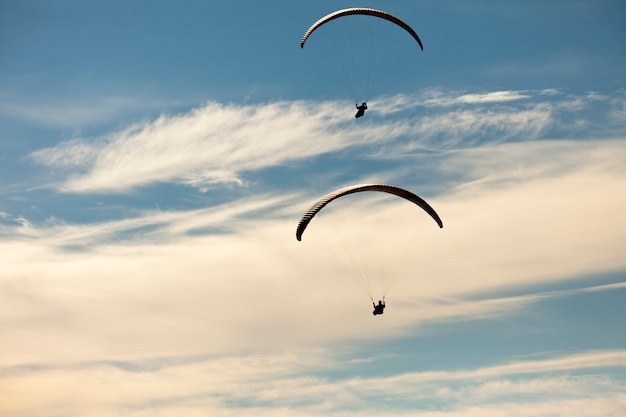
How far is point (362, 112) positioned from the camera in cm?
7612

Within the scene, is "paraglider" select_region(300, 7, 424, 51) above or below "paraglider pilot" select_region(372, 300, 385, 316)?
above

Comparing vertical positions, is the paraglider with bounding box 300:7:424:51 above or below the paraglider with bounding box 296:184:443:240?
above

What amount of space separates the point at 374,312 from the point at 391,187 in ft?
34.5

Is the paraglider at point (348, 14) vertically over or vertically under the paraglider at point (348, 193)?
over

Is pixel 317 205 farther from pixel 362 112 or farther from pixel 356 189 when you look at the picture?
pixel 362 112

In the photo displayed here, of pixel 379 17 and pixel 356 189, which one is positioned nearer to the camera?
pixel 356 189

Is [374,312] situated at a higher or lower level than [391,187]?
lower

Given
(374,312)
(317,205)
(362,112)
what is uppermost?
(362,112)

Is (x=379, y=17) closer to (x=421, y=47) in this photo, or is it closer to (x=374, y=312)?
(x=421, y=47)

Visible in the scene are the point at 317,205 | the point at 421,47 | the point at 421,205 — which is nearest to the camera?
the point at 317,205

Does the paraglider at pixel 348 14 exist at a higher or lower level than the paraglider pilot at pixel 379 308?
higher

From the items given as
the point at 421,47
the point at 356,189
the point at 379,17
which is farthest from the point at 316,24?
the point at 356,189

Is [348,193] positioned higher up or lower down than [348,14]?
lower down

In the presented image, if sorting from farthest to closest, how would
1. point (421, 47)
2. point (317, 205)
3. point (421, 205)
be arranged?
point (421, 47), point (421, 205), point (317, 205)
